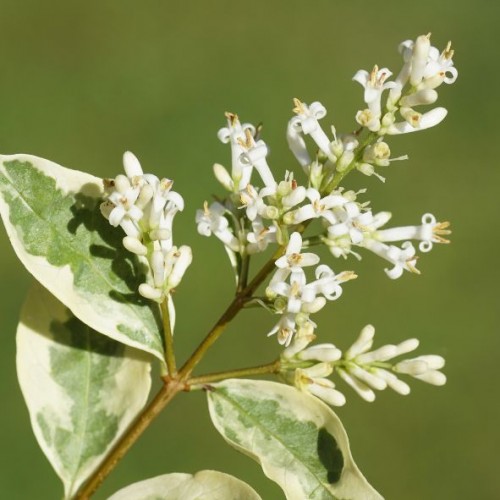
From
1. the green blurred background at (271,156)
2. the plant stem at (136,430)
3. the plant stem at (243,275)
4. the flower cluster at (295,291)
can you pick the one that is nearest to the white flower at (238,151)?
the plant stem at (243,275)

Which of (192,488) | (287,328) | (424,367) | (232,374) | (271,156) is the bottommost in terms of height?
(271,156)

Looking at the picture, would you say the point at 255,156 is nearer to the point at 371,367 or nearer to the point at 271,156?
the point at 371,367

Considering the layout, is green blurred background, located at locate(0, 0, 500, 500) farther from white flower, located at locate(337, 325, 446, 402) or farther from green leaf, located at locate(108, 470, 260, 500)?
white flower, located at locate(337, 325, 446, 402)

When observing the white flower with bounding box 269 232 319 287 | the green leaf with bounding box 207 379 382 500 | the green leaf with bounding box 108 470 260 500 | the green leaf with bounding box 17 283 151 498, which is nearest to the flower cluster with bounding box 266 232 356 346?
the white flower with bounding box 269 232 319 287

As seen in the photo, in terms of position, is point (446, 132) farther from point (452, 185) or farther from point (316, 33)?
point (316, 33)

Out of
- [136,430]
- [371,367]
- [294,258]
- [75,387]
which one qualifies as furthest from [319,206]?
[75,387]

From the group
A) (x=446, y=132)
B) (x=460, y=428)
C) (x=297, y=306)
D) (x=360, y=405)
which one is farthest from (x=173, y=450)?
(x=297, y=306)
